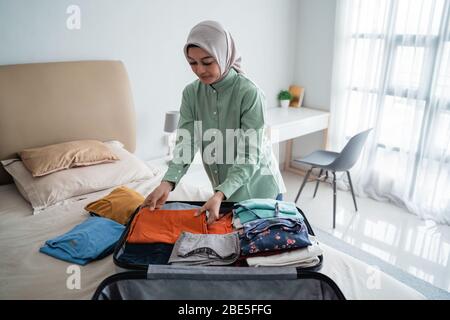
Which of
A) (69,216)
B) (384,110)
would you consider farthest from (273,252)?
(384,110)

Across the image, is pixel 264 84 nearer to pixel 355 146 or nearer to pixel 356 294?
pixel 355 146

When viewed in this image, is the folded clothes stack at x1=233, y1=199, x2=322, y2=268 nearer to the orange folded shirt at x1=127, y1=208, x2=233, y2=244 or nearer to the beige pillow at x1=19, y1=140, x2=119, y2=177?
the orange folded shirt at x1=127, y1=208, x2=233, y2=244

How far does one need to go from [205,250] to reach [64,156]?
4.14ft

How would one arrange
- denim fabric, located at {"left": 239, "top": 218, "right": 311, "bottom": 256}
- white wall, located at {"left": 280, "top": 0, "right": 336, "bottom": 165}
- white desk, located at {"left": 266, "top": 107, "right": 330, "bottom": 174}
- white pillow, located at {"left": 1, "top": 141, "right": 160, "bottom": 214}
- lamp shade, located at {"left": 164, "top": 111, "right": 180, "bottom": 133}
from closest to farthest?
denim fabric, located at {"left": 239, "top": 218, "right": 311, "bottom": 256} < white pillow, located at {"left": 1, "top": 141, "right": 160, "bottom": 214} < lamp shade, located at {"left": 164, "top": 111, "right": 180, "bottom": 133} < white desk, located at {"left": 266, "top": 107, "right": 330, "bottom": 174} < white wall, located at {"left": 280, "top": 0, "right": 336, "bottom": 165}

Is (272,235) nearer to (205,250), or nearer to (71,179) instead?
(205,250)

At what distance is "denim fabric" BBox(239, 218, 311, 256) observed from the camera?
113 cm

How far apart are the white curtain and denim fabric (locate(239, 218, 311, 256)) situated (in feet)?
7.20

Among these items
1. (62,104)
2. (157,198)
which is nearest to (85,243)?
(157,198)

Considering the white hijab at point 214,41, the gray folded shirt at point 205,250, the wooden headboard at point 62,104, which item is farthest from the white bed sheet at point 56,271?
the white hijab at point 214,41

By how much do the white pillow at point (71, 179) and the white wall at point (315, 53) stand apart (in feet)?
6.71

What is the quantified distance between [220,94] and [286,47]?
2.31 meters

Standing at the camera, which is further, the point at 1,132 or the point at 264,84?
the point at 264,84

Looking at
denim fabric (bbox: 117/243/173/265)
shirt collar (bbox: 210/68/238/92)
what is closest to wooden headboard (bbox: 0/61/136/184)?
shirt collar (bbox: 210/68/238/92)
